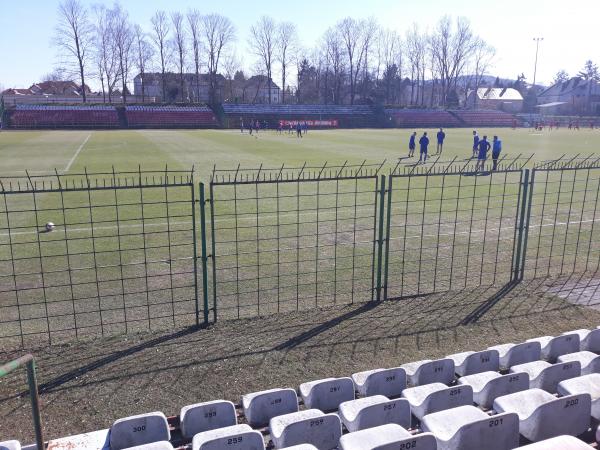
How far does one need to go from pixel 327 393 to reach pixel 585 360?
117 inches

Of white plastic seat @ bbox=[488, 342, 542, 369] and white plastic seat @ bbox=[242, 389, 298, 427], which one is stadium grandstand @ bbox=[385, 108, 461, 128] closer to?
white plastic seat @ bbox=[488, 342, 542, 369]

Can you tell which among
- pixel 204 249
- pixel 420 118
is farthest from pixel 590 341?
pixel 420 118

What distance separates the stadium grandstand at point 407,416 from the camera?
399 cm

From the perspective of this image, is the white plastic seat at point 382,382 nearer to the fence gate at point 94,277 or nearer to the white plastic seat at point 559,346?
the white plastic seat at point 559,346

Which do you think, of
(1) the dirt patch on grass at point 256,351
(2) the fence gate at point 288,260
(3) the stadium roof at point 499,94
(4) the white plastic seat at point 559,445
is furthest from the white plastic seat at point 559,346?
(3) the stadium roof at point 499,94

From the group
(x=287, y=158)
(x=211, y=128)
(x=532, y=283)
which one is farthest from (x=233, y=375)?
(x=211, y=128)

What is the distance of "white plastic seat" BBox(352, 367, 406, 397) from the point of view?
5359mm

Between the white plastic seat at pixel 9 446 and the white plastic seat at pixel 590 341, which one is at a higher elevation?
the white plastic seat at pixel 9 446

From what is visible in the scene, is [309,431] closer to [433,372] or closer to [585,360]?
[433,372]

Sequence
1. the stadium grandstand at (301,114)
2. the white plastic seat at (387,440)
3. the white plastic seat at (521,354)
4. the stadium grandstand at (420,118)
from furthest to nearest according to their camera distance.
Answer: the stadium grandstand at (420,118), the stadium grandstand at (301,114), the white plastic seat at (521,354), the white plastic seat at (387,440)

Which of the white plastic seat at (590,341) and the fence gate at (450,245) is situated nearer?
the white plastic seat at (590,341)

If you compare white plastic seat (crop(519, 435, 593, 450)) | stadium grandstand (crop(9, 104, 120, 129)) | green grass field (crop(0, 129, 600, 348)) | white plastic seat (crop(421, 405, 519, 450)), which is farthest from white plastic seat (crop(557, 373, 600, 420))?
stadium grandstand (crop(9, 104, 120, 129))

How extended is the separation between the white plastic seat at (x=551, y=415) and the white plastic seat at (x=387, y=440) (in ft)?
3.85

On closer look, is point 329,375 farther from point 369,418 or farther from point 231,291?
point 231,291
